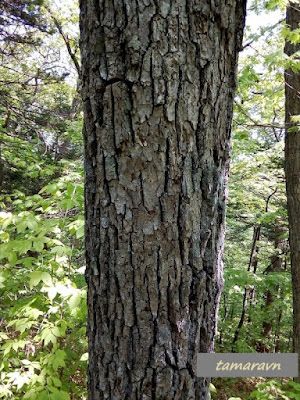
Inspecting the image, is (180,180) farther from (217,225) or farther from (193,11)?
(193,11)

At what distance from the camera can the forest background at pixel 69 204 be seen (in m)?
2.21

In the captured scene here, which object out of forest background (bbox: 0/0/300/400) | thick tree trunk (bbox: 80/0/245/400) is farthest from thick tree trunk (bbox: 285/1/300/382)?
thick tree trunk (bbox: 80/0/245/400)

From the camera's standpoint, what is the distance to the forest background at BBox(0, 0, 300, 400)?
2.21m

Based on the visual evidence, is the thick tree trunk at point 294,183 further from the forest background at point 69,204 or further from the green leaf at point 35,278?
the green leaf at point 35,278

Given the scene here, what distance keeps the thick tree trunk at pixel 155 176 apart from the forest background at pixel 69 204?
105cm

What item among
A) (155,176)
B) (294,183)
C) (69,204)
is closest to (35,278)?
(69,204)

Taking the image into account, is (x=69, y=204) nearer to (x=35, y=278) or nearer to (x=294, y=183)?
(x=35, y=278)

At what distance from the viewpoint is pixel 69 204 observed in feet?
6.93

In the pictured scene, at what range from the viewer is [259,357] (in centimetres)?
97

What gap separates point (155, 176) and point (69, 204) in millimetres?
1432

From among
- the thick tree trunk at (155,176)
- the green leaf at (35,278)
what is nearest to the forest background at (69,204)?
the green leaf at (35,278)

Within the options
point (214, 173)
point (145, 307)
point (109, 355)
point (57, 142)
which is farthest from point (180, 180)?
point (57, 142)

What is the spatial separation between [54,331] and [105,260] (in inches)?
49.7

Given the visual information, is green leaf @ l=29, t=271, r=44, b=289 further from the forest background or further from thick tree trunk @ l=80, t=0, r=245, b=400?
thick tree trunk @ l=80, t=0, r=245, b=400
